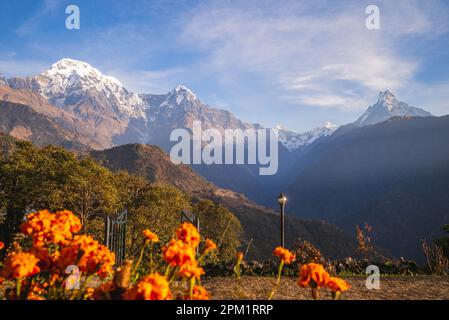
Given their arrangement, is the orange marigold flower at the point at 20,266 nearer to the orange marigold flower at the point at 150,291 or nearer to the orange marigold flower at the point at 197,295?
the orange marigold flower at the point at 150,291

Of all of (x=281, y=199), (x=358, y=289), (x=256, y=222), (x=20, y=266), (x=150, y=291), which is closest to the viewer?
(x=150, y=291)

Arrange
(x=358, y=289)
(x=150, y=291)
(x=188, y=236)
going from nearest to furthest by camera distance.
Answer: (x=150, y=291) → (x=188, y=236) → (x=358, y=289)

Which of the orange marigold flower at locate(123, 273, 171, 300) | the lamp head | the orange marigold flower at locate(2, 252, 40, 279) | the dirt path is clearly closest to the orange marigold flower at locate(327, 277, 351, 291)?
the orange marigold flower at locate(123, 273, 171, 300)

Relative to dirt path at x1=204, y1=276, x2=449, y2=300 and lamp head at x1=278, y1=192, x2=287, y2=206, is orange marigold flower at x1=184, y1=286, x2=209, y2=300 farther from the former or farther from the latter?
lamp head at x1=278, y1=192, x2=287, y2=206

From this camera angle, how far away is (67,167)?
2086 centimetres

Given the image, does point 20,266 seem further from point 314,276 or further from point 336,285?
point 336,285

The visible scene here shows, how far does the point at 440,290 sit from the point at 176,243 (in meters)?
7.37

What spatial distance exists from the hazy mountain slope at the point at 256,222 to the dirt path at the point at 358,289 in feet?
217

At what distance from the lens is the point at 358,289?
7539 mm

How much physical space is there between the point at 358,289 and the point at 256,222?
337 feet

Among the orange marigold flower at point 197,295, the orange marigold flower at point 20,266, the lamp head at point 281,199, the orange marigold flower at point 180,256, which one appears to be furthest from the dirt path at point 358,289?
the orange marigold flower at point 20,266

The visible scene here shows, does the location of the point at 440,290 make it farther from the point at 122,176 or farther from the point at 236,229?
the point at 236,229

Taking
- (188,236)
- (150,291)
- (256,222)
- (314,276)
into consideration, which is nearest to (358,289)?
(314,276)

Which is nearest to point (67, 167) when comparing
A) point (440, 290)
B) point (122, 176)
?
point (122, 176)
